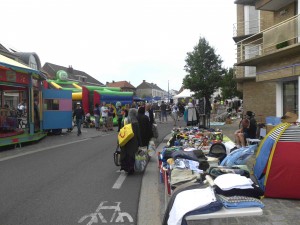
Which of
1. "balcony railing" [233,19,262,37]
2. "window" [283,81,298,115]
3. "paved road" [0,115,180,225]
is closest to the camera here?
"paved road" [0,115,180,225]

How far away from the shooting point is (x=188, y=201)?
3.26m

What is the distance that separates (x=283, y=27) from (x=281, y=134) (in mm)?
10728

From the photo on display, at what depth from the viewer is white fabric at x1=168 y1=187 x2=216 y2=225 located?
316 cm

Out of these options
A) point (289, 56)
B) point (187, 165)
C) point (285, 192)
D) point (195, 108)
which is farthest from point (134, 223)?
point (195, 108)

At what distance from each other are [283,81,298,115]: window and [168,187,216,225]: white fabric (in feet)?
44.5

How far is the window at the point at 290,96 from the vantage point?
51.0ft

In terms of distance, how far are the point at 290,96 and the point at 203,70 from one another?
82.9ft

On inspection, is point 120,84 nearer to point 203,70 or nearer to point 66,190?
point 203,70

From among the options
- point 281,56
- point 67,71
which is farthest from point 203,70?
point 67,71

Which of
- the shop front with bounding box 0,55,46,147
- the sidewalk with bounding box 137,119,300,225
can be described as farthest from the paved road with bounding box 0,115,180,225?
the shop front with bounding box 0,55,46,147

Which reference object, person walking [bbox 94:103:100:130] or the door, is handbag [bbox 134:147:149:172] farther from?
person walking [bbox 94:103:100:130]

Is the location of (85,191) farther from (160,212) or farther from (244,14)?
(244,14)

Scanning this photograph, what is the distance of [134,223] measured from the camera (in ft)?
16.1

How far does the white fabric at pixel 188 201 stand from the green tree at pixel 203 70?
123 feet
